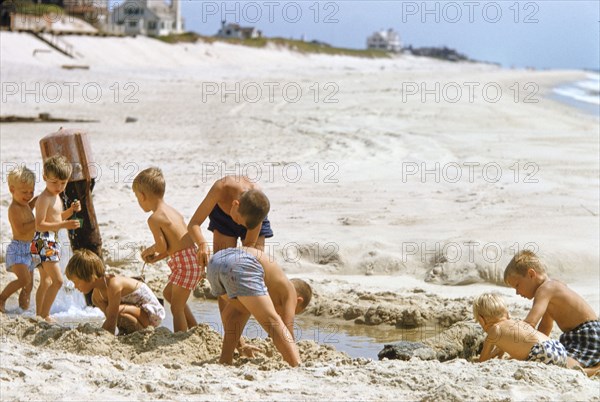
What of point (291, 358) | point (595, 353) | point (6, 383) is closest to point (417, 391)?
point (291, 358)

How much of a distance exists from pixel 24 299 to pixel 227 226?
2.08 meters

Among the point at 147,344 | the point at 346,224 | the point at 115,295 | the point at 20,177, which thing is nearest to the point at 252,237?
the point at 147,344

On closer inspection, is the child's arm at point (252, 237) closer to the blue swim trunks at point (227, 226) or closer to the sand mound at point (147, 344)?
the blue swim trunks at point (227, 226)

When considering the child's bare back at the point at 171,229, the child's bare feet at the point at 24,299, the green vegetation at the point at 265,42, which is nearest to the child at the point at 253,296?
the child's bare back at the point at 171,229

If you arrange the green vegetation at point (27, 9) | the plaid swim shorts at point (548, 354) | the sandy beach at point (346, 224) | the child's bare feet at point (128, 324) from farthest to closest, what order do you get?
the green vegetation at point (27, 9) < the child's bare feet at point (128, 324) < the plaid swim shorts at point (548, 354) < the sandy beach at point (346, 224)

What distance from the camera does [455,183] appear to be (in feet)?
39.9

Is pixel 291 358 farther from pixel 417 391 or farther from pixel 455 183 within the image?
pixel 455 183

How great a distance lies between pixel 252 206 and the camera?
5.24 metres

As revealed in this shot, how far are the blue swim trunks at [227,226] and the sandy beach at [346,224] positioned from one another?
641 millimetres

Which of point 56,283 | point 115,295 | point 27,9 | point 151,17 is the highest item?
point 151,17

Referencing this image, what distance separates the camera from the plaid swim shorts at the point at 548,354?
5035 mm

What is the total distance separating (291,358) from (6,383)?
1534mm

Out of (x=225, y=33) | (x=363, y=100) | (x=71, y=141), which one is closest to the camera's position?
(x=71, y=141)

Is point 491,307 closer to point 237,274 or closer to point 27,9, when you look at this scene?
point 237,274
